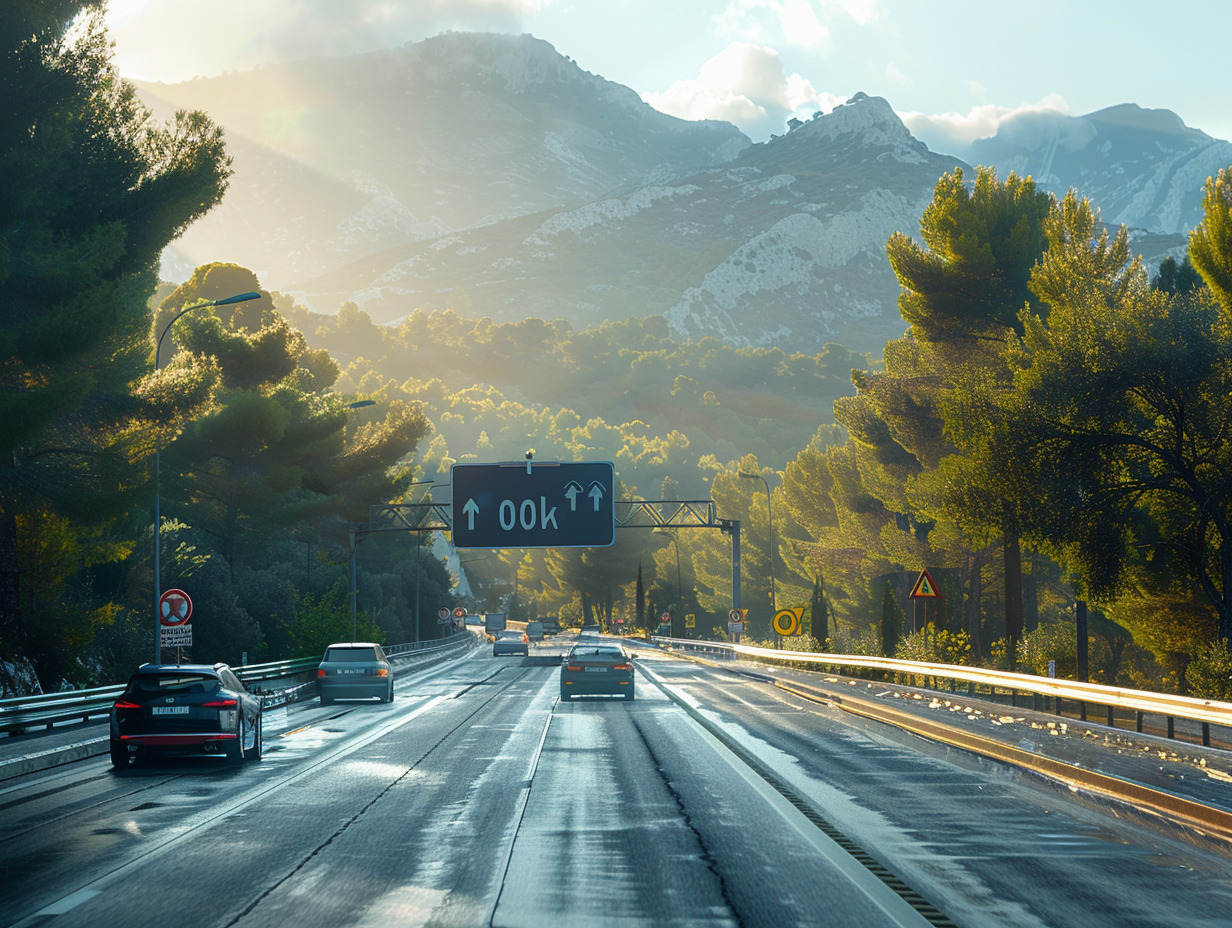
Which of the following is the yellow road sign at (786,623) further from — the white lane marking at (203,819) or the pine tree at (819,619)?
the white lane marking at (203,819)

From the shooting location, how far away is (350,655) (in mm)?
32406

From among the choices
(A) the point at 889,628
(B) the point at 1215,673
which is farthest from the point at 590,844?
(A) the point at 889,628

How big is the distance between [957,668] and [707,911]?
61.0 feet

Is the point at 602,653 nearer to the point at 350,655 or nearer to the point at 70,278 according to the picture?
the point at 350,655

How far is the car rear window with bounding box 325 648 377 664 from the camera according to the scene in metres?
32.2

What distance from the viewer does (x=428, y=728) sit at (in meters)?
23.4

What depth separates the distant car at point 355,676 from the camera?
31.9m

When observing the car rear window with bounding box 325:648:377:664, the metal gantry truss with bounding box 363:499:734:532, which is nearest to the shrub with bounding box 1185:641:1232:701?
the car rear window with bounding box 325:648:377:664

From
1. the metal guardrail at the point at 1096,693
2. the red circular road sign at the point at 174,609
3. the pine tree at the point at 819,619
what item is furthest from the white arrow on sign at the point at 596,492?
the red circular road sign at the point at 174,609

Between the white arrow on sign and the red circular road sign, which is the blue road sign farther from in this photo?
the red circular road sign

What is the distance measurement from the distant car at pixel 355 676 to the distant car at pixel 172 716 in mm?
15100

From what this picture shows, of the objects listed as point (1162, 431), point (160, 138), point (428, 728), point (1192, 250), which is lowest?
point (428, 728)

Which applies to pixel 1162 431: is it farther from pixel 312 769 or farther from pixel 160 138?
pixel 160 138

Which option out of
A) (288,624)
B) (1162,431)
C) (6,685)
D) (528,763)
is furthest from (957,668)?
(288,624)
